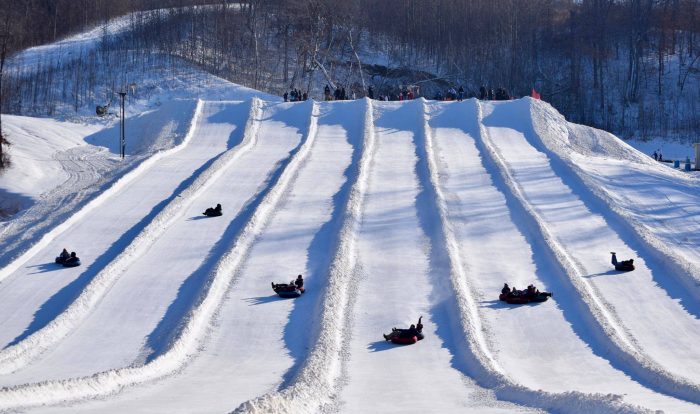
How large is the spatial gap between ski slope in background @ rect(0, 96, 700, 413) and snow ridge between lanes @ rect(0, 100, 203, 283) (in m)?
0.09

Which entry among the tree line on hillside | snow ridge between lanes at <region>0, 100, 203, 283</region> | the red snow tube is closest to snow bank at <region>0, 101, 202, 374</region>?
snow ridge between lanes at <region>0, 100, 203, 283</region>

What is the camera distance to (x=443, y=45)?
7212 centimetres

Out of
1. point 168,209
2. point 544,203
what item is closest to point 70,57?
point 168,209

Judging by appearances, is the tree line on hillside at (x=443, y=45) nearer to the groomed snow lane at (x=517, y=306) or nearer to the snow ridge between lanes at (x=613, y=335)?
the groomed snow lane at (x=517, y=306)

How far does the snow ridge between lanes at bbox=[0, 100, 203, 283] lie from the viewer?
22969 millimetres

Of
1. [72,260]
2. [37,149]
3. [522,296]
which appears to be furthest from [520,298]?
[37,149]

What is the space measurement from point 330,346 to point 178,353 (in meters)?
2.65

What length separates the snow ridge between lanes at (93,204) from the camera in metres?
23.0

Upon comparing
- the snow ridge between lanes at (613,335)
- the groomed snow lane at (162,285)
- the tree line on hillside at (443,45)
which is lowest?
the groomed snow lane at (162,285)

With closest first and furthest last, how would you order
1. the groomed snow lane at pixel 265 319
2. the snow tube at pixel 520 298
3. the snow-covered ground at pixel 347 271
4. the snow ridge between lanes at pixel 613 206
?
the groomed snow lane at pixel 265 319 < the snow-covered ground at pixel 347 271 < the snow tube at pixel 520 298 < the snow ridge between lanes at pixel 613 206

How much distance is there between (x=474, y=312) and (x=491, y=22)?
2146 inches

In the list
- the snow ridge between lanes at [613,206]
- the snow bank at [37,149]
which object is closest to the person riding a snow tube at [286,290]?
the snow ridge between lanes at [613,206]

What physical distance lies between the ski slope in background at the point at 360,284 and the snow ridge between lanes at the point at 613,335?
0.19ft

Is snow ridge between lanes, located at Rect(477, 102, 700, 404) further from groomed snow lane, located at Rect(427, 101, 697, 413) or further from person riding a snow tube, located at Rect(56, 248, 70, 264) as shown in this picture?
person riding a snow tube, located at Rect(56, 248, 70, 264)
